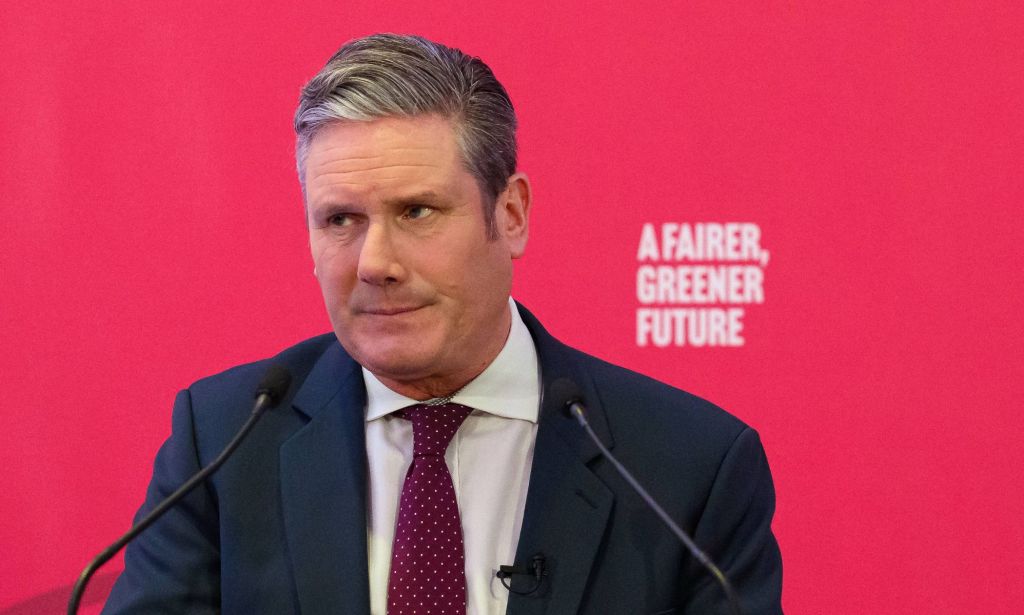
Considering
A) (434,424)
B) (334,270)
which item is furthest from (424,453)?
(334,270)

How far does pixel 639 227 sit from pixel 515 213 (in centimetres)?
56

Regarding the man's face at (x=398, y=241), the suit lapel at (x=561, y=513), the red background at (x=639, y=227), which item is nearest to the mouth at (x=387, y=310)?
the man's face at (x=398, y=241)

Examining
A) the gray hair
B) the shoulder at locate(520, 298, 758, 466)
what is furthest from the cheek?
the shoulder at locate(520, 298, 758, 466)

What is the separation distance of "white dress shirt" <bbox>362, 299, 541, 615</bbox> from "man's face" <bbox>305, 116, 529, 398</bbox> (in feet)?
0.35

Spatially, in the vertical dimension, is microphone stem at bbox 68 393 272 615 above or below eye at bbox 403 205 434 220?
below

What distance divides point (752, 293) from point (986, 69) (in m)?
0.61

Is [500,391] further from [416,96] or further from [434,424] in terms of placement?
[416,96]

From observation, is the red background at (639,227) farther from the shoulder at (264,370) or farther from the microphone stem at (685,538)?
the microphone stem at (685,538)

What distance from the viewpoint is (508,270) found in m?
1.90

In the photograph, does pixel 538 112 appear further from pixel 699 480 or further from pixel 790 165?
pixel 699 480

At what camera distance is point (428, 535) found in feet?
5.81

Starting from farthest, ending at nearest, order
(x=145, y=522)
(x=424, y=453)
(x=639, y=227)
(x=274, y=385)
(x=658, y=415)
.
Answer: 1. (x=639, y=227)
2. (x=658, y=415)
3. (x=424, y=453)
4. (x=274, y=385)
5. (x=145, y=522)

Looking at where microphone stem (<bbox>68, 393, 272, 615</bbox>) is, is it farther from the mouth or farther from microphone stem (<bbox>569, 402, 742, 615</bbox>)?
microphone stem (<bbox>569, 402, 742, 615</bbox>)

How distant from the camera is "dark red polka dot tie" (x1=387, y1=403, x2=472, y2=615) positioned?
1732 millimetres
